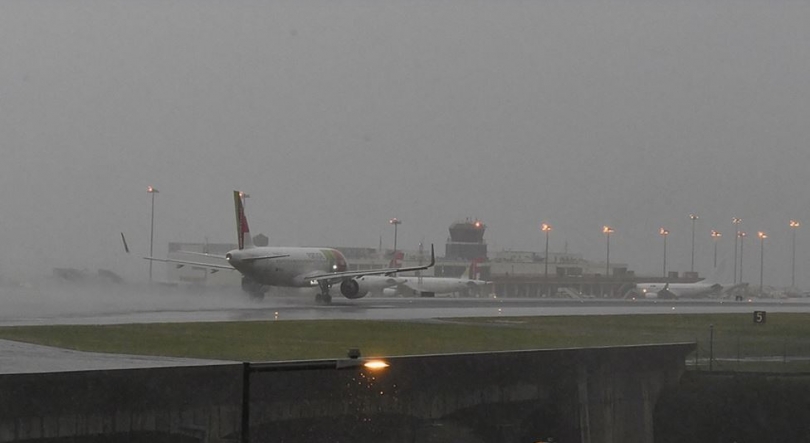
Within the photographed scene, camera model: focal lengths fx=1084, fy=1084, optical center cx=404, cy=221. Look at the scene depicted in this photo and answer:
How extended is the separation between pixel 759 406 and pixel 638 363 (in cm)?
639

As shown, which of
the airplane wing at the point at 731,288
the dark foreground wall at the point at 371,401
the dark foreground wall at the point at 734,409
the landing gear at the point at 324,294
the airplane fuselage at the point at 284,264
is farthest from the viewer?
the airplane wing at the point at 731,288

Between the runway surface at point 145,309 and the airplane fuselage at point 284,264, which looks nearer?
the runway surface at point 145,309

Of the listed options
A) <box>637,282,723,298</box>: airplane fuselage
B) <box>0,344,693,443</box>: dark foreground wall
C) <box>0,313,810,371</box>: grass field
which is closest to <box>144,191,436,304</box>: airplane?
<box>0,313,810,371</box>: grass field

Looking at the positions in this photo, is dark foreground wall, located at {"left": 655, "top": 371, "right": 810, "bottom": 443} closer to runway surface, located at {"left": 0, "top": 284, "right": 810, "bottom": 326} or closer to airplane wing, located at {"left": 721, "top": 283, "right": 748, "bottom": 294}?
runway surface, located at {"left": 0, "top": 284, "right": 810, "bottom": 326}

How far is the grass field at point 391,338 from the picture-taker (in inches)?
1433

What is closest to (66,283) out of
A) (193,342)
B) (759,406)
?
(193,342)

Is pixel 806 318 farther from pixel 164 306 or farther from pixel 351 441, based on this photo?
pixel 351 441

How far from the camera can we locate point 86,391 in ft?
62.0

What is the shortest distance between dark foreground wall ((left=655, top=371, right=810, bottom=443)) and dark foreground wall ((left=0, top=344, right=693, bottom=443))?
1.26 meters

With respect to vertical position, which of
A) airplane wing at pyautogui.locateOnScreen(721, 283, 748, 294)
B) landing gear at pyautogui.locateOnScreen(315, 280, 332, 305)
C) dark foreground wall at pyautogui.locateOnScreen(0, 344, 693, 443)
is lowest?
airplane wing at pyautogui.locateOnScreen(721, 283, 748, 294)

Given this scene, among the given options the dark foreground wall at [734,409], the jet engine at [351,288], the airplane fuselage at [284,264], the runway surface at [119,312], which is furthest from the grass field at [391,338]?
the airplane fuselage at [284,264]

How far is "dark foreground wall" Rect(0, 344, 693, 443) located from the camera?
1881 cm

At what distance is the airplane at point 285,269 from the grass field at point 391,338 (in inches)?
1023

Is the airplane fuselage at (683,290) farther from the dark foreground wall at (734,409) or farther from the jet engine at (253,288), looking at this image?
the dark foreground wall at (734,409)
